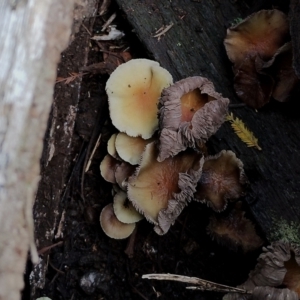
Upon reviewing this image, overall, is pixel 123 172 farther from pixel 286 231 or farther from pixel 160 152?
pixel 286 231

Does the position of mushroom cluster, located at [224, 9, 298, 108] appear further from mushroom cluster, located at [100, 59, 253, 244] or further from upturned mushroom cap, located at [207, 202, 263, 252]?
upturned mushroom cap, located at [207, 202, 263, 252]

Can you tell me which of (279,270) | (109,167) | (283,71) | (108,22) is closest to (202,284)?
(279,270)

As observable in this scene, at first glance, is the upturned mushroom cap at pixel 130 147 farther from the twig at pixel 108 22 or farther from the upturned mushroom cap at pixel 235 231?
the twig at pixel 108 22

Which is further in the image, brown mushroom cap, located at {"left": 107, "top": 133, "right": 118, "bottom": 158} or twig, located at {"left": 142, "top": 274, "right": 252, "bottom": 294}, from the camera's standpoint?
brown mushroom cap, located at {"left": 107, "top": 133, "right": 118, "bottom": 158}

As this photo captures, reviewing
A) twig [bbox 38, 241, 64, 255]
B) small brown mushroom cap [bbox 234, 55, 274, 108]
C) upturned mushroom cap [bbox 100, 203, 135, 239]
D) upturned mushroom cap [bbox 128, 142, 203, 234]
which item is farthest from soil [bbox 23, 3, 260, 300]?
small brown mushroom cap [bbox 234, 55, 274, 108]

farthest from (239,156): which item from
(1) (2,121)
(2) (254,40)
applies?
(1) (2,121)

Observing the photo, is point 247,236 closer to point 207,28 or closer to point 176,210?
point 176,210
